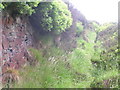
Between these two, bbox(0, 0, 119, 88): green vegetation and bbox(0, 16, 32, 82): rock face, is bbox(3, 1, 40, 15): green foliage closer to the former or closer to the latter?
bbox(0, 0, 119, 88): green vegetation

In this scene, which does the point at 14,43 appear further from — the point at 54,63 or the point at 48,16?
the point at 48,16

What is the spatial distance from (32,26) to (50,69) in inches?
99.9

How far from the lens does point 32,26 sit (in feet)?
29.9

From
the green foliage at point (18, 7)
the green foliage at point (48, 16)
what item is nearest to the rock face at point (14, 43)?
the green foliage at point (18, 7)

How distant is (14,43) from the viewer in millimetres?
7074

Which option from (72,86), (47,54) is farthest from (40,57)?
(72,86)

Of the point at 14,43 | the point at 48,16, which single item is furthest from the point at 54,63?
the point at 48,16

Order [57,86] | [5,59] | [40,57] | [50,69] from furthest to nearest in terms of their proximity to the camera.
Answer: [40,57] → [50,69] → [57,86] → [5,59]

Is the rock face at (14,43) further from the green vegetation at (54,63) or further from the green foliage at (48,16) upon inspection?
the green foliage at (48,16)

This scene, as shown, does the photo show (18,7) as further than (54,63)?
No

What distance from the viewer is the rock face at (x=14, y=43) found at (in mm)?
6477

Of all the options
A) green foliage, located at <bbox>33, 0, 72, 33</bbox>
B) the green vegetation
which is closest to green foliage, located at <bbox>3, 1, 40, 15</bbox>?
the green vegetation

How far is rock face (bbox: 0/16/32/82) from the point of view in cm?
648

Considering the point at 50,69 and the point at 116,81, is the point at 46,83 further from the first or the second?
the point at 116,81
